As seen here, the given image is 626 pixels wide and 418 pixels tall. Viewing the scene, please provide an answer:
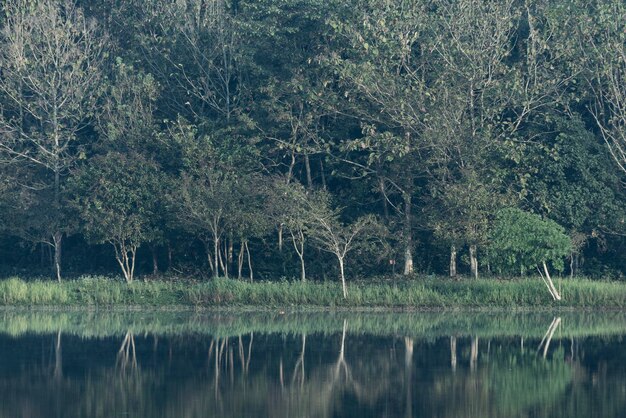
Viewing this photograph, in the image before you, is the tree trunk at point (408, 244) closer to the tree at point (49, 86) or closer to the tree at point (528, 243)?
the tree at point (528, 243)

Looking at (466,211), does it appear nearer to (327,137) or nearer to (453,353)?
(327,137)

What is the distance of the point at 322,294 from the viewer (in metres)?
36.8

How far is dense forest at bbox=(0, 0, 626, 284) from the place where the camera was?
40094mm

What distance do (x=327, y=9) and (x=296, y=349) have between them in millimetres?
18585

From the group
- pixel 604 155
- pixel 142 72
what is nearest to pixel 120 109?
pixel 142 72

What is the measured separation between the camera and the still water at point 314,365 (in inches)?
805

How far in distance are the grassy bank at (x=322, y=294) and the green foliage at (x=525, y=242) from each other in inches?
33.5

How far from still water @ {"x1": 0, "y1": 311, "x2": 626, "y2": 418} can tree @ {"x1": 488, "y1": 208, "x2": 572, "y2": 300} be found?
2.24 meters

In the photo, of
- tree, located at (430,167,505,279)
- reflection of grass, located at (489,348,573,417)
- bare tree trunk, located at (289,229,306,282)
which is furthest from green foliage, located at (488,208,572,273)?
reflection of grass, located at (489,348,573,417)

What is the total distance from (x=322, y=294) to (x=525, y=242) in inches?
276

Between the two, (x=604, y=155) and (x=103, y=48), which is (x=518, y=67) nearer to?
(x=604, y=155)

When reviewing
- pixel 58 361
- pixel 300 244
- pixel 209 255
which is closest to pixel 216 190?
pixel 209 255

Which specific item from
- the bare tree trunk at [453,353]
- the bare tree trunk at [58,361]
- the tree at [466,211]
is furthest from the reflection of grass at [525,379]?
the tree at [466,211]

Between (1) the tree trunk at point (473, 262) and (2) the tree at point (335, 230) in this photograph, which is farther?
(1) the tree trunk at point (473, 262)
